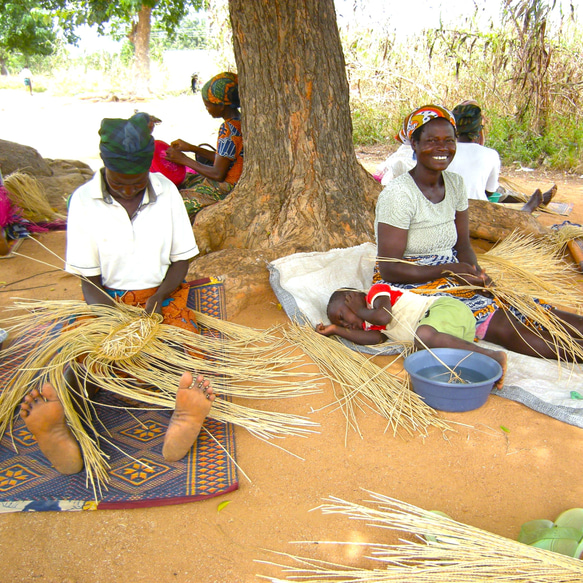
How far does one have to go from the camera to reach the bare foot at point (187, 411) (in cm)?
163

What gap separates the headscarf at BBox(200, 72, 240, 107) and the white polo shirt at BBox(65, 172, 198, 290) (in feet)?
5.35

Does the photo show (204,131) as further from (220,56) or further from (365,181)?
(365,181)

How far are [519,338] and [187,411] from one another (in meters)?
1.57

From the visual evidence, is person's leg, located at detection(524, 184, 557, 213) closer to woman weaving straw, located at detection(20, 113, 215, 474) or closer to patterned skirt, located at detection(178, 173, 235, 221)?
patterned skirt, located at detection(178, 173, 235, 221)

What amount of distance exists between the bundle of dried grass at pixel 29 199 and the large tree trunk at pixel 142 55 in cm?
1181

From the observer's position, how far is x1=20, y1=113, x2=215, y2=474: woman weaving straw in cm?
163

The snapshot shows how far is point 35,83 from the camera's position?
20.0 m

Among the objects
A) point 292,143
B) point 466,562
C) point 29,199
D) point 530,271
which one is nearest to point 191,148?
point 292,143

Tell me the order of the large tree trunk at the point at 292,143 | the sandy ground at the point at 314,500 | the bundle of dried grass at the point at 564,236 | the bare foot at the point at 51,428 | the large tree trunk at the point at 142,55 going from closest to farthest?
the sandy ground at the point at 314,500 < the bare foot at the point at 51,428 < the large tree trunk at the point at 292,143 < the bundle of dried grass at the point at 564,236 < the large tree trunk at the point at 142,55

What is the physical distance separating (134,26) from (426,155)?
15.4 m

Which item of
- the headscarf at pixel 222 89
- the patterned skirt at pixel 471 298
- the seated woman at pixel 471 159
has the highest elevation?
A: the headscarf at pixel 222 89

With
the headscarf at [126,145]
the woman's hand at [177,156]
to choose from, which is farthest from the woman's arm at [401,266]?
the woman's hand at [177,156]

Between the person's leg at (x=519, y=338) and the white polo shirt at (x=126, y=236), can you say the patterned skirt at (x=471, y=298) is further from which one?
the white polo shirt at (x=126, y=236)

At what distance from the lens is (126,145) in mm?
1817
